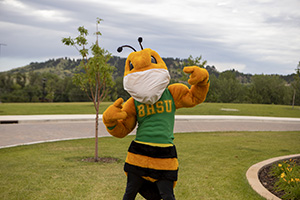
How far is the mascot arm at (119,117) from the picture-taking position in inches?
131

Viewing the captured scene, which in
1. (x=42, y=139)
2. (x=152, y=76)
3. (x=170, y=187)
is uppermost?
(x=152, y=76)

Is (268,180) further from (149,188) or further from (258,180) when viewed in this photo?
(149,188)

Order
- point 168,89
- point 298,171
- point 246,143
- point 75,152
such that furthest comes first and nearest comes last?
point 246,143 < point 75,152 < point 298,171 < point 168,89

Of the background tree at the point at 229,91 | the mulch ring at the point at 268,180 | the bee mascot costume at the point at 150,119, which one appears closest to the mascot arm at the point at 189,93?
the bee mascot costume at the point at 150,119

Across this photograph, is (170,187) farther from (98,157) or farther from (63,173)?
(98,157)

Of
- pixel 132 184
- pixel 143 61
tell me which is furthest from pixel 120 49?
pixel 132 184

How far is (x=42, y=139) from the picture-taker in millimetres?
10391

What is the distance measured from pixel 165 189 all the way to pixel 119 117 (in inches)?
35.2

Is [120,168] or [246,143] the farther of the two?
[246,143]

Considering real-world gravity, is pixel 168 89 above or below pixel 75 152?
above

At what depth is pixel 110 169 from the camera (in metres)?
6.48

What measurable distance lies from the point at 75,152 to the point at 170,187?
543 cm

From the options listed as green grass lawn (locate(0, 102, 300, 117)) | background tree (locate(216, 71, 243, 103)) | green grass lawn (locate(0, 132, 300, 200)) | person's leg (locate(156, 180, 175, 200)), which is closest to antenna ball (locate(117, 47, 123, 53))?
person's leg (locate(156, 180, 175, 200))

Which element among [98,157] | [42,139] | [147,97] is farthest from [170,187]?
[42,139]
